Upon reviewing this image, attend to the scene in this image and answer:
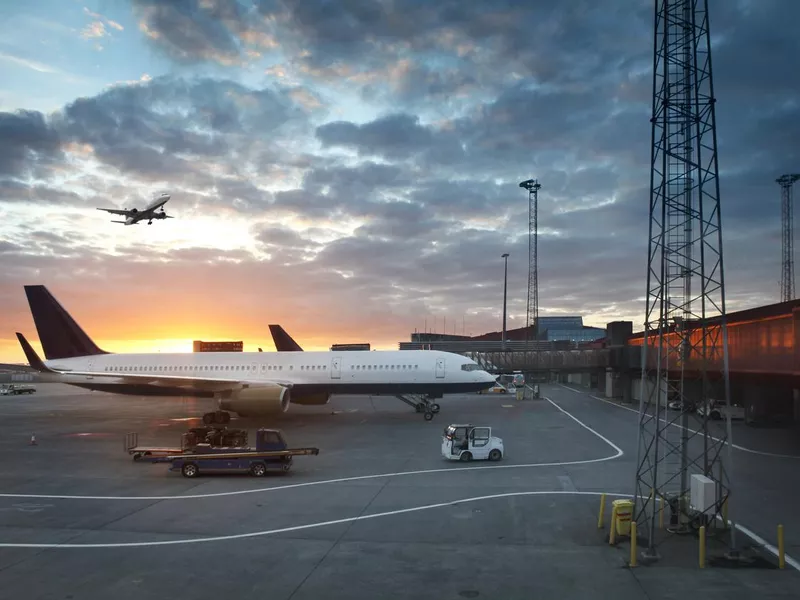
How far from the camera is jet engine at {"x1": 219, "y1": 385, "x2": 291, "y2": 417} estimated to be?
41.2 m

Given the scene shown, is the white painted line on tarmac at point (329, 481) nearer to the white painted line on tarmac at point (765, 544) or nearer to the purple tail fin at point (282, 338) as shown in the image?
the white painted line on tarmac at point (765, 544)

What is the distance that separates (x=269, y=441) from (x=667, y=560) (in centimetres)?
1731

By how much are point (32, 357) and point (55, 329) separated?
426 inches

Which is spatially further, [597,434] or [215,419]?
[215,419]

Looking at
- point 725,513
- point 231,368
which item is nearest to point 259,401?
point 231,368

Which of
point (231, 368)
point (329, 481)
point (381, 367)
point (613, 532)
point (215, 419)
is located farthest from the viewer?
point (231, 368)

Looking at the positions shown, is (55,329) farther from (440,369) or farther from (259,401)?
(440,369)

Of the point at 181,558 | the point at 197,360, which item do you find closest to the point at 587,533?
the point at 181,558

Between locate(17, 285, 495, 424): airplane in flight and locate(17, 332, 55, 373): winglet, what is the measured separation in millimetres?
80

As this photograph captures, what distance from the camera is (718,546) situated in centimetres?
1681

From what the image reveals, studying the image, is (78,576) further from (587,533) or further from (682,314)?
(682,314)

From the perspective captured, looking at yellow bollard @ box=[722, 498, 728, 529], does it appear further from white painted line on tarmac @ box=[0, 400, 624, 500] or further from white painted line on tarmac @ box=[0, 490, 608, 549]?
white painted line on tarmac @ box=[0, 400, 624, 500]

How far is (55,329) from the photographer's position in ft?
170

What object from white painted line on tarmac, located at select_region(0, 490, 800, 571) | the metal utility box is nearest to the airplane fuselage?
white painted line on tarmac, located at select_region(0, 490, 800, 571)
